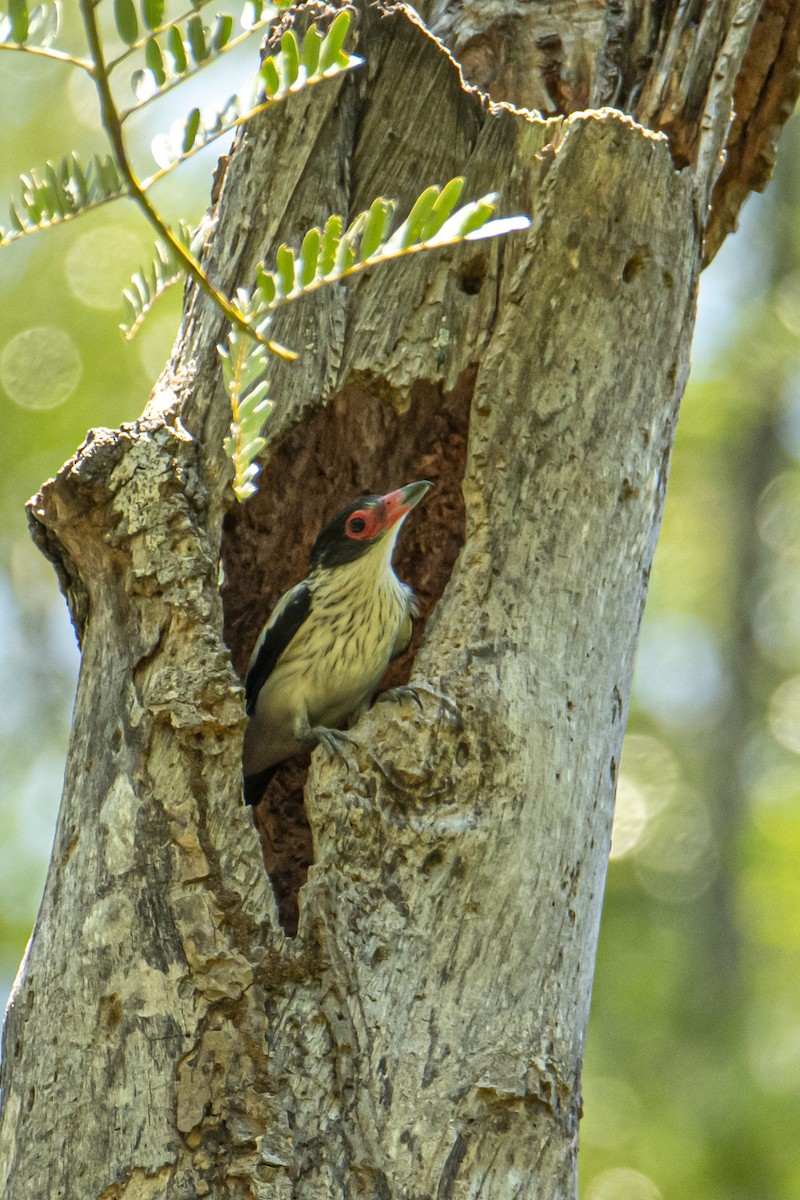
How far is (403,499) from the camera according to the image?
12.6ft

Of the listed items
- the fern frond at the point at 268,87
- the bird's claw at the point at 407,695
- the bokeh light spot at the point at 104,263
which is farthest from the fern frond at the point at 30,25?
the bokeh light spot at the point at 104,263

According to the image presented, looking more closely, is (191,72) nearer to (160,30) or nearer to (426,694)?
(160,30)

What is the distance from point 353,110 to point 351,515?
124 centimetres

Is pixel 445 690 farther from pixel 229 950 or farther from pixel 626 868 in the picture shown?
pixel 626 868

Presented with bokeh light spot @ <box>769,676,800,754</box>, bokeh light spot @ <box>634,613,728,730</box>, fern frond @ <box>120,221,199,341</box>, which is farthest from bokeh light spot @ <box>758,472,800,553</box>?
fern frond @ <box>120,221,199,341</box>

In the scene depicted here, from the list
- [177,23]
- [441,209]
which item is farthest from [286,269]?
[177,23]

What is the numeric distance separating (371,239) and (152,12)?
512mm

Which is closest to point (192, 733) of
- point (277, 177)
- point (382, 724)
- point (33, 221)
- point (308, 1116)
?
point (382, 724)

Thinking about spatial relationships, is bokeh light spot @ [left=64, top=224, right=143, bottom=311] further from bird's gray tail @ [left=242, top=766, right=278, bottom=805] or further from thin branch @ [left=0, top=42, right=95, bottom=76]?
thin branch @ [left=0, top=42, right=95, bottom=76]

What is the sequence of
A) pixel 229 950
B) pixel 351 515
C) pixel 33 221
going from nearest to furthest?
pixel 33 221 < pixel 229 950 < pixel 351 515

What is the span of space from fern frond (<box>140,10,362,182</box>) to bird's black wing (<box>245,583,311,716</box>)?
7.13 feet

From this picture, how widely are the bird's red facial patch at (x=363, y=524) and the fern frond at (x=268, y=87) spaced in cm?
204

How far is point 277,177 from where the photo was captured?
3572 millimetres

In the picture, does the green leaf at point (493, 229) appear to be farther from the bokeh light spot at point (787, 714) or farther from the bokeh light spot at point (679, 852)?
the bokeh light spot at point (787, 714)
